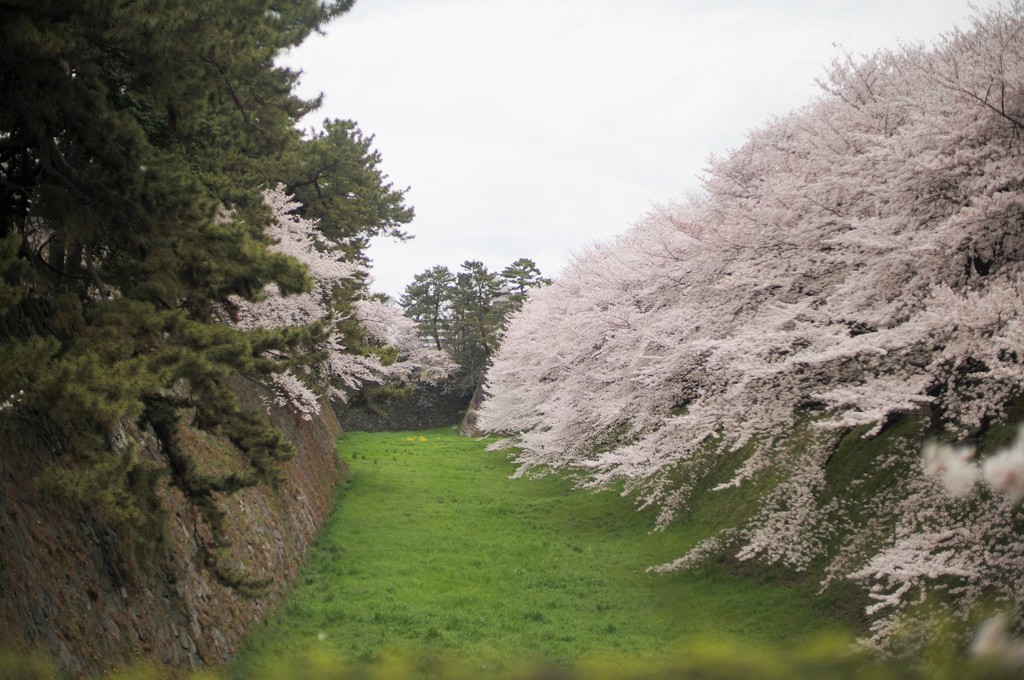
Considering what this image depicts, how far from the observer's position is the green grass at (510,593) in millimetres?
9656

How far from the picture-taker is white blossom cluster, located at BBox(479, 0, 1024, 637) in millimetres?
7238

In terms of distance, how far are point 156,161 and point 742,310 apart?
27.3 feet

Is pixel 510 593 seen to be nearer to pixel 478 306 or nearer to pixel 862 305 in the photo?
pixel 862 305

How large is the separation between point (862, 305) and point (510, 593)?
7260 mm

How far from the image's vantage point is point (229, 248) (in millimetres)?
6457

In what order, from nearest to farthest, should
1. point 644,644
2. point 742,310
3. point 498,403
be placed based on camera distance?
point 644,644 < point 742,310 < point 498,403

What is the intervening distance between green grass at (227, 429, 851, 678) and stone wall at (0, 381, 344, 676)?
0.81m

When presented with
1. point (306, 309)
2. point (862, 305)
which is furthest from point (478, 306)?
point (862, 305)

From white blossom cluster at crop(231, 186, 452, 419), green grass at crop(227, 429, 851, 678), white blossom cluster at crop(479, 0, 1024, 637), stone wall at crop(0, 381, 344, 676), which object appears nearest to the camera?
stone wall at crop(0, 381, 344, 676)

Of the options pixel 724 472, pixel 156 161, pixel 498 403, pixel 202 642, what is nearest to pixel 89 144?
pixel 156 161

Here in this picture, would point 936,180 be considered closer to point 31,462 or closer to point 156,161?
point 156,161

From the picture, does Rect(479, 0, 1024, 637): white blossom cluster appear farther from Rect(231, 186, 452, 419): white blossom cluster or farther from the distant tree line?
the distant tree line

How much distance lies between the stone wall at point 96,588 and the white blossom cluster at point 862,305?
584 cm

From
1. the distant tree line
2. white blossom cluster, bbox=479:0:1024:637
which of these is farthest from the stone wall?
the distant tree line
